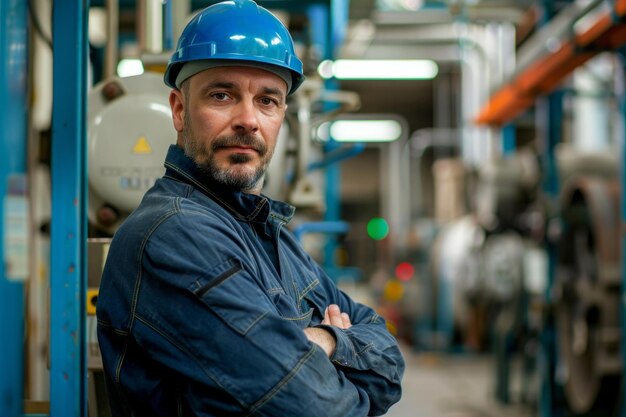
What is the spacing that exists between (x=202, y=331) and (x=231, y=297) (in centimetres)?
8

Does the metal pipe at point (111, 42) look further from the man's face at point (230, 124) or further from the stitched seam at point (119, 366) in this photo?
the stitched seam at point (119, 366)

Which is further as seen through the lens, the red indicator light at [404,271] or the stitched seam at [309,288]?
the red indicator light at [404,271]

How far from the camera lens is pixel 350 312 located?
6.77 feet

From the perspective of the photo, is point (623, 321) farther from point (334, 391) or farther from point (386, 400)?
point (334, 391)

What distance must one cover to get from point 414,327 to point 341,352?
891 centimetres

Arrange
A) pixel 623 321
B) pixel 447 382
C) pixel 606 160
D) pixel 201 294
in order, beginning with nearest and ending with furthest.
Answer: pixel 201 294, pixel 623 321, pixel 606 160, pixel 447 382

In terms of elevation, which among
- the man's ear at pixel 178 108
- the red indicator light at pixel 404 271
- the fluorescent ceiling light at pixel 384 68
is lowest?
the red indicator light at pixel 404 271

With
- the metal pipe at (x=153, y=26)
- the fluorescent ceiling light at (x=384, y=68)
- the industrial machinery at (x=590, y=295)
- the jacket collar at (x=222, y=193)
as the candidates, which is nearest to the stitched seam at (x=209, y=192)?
the jacket collar at (x=222, y=193)

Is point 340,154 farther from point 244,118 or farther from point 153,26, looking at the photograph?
point 244,118

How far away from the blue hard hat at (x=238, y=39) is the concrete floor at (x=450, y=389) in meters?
4.62

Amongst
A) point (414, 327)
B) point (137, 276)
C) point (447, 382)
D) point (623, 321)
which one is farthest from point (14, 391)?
point (414, 327)

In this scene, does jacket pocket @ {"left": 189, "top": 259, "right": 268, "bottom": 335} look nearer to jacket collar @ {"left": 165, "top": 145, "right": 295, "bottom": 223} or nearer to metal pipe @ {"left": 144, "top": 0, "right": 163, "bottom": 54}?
jacket collar @ {"left": 165, "top": 145, "right": 295, "bottom": 223}

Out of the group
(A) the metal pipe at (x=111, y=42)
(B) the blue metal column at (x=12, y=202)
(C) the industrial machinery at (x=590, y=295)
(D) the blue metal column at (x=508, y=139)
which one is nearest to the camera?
(B) the blue metal column at (x=12, y=202)

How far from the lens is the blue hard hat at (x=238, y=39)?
1.70 m
